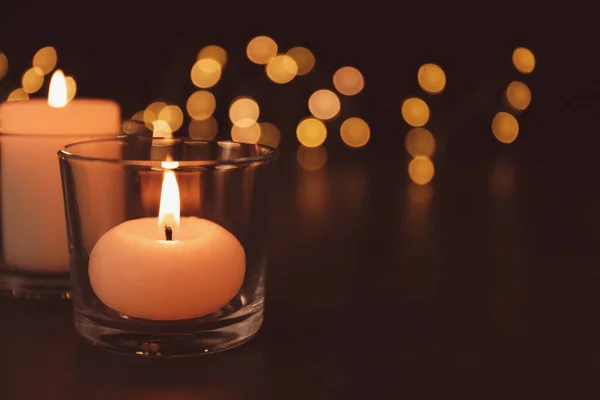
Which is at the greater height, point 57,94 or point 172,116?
point 57,94

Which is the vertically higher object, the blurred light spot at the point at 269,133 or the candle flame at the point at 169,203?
the candle flame at the point at 169,203

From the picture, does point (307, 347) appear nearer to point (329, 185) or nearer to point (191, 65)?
point (329, 185)

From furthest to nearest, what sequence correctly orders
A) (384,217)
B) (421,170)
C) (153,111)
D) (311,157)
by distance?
(153,111), (311,157), (421,170), (384,217)

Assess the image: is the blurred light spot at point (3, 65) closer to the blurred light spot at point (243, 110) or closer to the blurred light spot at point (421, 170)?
the blurred light spot at point (243, 110)

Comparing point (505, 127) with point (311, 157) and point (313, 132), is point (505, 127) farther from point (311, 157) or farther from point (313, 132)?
point (311, 157)

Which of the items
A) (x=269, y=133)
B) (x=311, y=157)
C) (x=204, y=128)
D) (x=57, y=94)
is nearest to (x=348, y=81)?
(x=269, y=133)

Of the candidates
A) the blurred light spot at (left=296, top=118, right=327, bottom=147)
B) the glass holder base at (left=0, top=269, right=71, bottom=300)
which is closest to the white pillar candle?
the glass holder base at (left=0, top=269, right=71, bottom=300)

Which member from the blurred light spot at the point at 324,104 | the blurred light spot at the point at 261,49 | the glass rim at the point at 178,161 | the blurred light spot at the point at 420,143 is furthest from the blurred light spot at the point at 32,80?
the glass rim at the point at 178,161
